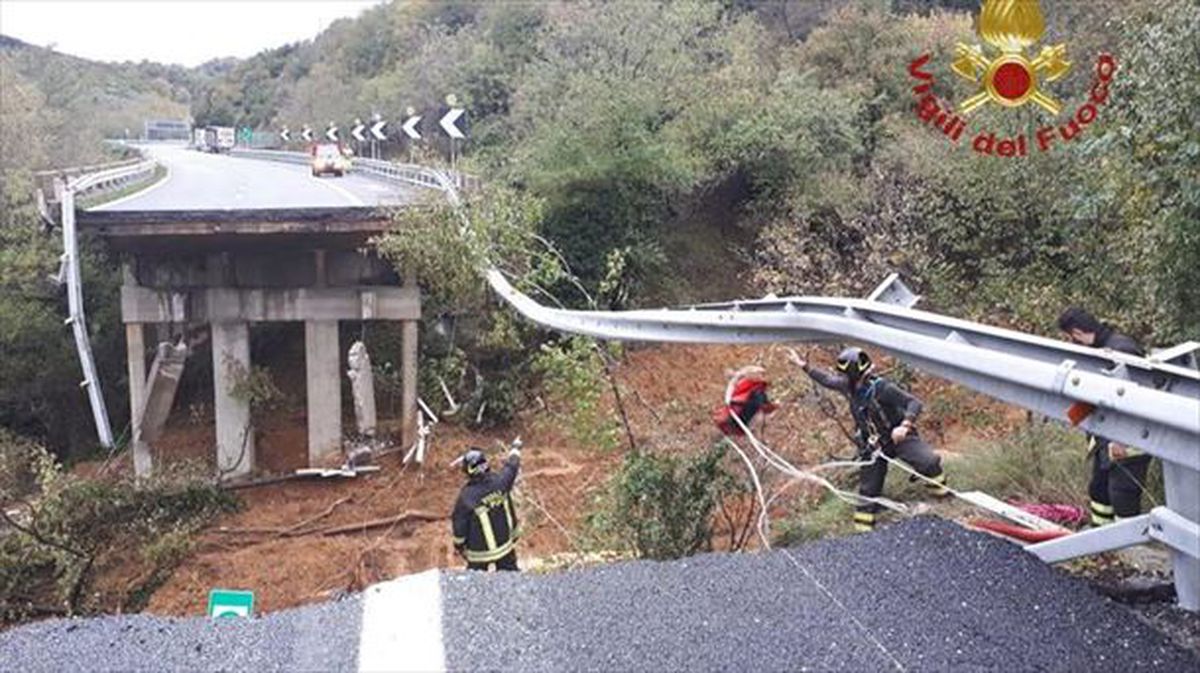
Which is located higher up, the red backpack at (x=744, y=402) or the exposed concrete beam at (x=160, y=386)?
the red backpack at (x=744, y=402)

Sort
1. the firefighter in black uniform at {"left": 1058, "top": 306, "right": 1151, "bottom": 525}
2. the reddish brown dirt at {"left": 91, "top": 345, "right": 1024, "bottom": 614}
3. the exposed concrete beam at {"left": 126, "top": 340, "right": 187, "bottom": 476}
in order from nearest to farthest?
the firefighter in black uniform at {"left": 1058, "top": 306, "right": 1151, "bottom": 525} < the reddish brown dirt at {"left": 91, "top": 345, "right": 1024, "bottom": 614} < the exposed concrete beam at {"left": 126, "top": 340, "right": 187, "bottom": 476}

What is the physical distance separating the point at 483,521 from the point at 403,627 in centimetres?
338

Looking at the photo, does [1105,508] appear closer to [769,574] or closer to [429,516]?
[769,574]

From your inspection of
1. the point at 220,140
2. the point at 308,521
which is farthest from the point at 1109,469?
the point at 220,140

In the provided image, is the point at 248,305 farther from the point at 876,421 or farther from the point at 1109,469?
the point at 1109,469

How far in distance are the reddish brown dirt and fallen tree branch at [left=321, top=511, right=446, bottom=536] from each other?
14 cm

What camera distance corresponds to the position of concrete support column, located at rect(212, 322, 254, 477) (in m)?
18.4

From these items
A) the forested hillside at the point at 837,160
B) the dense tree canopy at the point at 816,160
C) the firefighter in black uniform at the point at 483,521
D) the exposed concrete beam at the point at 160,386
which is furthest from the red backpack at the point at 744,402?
the exposed concrete beam at the point at 160,386

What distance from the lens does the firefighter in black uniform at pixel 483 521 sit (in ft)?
24.0

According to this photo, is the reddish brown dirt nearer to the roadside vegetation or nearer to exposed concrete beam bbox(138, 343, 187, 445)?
the roadside vegetation

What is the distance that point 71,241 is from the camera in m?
15.8

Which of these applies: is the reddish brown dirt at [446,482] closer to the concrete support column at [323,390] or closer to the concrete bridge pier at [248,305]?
the concrete support column at [323,390]

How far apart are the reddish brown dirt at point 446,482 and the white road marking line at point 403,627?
4903 mm

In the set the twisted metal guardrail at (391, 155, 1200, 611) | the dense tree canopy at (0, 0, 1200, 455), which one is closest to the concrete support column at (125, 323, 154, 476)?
the dense tree canopy at (0, 0, 1200, 455)
